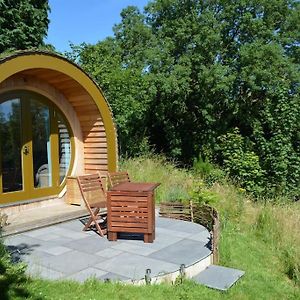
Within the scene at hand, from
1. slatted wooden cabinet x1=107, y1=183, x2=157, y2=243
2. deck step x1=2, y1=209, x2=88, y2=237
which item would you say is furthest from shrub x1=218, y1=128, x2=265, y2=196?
slatted wooden cabinet x1=107, y1=183, x2=157, y2=243

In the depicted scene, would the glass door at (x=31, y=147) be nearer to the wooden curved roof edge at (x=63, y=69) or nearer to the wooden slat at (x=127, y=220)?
the wooden curved roof edge at (x=63, y=69)

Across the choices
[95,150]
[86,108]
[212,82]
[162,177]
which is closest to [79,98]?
[86,108]

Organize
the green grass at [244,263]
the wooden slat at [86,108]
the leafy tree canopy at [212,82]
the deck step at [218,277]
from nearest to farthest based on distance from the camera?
the green grass at [244,263] < the deck step at [218,277] < the wooden slat at [86,108] < the leafy tree canopy at [212,82]

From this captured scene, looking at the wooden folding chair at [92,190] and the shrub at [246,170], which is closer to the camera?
the wooden folding chair at [92,190]

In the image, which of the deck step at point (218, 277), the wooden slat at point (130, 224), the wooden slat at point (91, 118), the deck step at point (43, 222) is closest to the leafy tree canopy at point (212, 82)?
the wooden slat at point (91, 118)

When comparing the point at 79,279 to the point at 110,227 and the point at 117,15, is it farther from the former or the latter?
the point at 117,15

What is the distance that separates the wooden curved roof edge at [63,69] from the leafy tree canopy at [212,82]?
4717 millimetres

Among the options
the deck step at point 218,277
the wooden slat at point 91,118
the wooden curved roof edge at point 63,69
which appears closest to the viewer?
the deck step at point 218,277

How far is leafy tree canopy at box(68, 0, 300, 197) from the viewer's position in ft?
46.3

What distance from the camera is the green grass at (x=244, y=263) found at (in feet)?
13.5

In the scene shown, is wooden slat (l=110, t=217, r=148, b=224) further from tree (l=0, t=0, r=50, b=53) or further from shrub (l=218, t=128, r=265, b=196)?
tree (l=0, t=0, r=50, b=53)

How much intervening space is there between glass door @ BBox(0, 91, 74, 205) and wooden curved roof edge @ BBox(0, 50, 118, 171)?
0.99 m

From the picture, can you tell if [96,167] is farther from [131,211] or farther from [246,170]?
[246,170]

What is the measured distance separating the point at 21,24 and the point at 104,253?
39.0 ft
